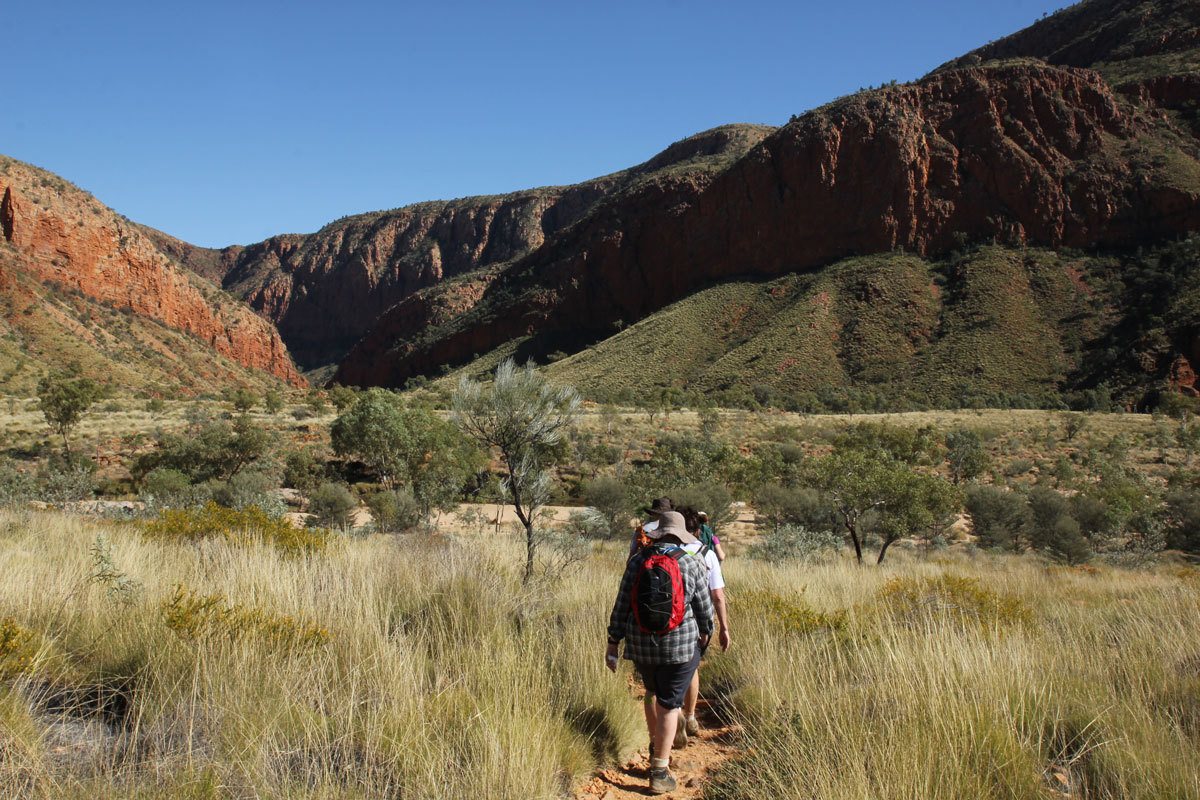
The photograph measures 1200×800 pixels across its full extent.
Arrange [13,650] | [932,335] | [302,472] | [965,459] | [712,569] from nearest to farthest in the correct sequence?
1. [13,650]
2. [712,569]
3. [302,472]
4. [965,459]
5. [932,335]

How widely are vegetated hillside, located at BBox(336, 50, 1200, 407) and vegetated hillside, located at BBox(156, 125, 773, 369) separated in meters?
52.1

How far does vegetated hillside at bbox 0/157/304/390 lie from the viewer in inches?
2039

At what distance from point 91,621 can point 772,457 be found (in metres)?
25.4

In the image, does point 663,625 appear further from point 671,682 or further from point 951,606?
point 951,606

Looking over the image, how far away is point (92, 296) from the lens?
6688 centimetres

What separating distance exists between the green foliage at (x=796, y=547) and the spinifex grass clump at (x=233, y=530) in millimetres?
8042

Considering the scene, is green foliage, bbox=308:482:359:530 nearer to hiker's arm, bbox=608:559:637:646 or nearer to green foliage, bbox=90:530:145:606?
green foliage, bbox=90:530:145:606

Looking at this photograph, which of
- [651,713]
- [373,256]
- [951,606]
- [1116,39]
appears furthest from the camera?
[373,256]

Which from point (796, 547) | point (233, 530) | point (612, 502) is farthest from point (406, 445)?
point (233, 530)

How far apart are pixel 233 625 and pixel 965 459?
31.2 metres

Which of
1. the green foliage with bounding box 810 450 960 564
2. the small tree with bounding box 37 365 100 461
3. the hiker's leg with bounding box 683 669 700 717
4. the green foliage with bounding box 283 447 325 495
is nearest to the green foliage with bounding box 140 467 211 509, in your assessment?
the green foliage with bounding box 283 447 325 495

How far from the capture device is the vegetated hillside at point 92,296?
51.8 m

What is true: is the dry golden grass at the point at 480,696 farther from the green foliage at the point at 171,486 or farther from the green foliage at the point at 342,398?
the green foliage at the point at 342,398

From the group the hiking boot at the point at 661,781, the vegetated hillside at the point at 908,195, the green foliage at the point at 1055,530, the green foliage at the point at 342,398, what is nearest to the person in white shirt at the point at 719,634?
the hiking boot at the point at 661,781
